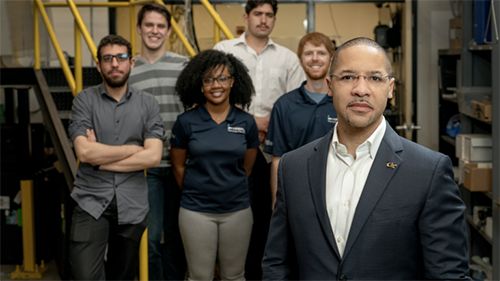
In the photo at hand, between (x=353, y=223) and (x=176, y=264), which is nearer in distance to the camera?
(x=353, y=223)

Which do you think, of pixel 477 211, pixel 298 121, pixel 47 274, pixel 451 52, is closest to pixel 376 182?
pixel 298 121

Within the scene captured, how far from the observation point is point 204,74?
2521 millimetres

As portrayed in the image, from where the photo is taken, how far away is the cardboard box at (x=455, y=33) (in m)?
3.89

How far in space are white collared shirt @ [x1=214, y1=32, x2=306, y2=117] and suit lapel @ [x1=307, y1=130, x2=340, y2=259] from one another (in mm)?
1575

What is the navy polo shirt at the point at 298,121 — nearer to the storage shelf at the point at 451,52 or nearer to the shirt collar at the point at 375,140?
the shirt collar at the point at 375,140

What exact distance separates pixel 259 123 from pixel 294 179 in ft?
4.87

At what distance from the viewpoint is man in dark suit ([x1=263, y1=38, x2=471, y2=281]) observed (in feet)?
3.83

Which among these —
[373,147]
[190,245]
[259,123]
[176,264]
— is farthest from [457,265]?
[176,264]

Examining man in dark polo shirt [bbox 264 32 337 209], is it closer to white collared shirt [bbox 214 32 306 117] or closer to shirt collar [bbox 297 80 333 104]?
shirt collar [bbox 297 80 333 104]

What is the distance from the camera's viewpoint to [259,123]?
282cm

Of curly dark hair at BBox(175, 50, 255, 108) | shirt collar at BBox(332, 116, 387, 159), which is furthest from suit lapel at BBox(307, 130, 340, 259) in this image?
curly dark hair at BBox(175, 50, 255, 108)

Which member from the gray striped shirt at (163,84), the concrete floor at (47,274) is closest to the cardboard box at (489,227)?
the gray striped shirt at (163,84)

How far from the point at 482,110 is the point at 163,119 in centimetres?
197

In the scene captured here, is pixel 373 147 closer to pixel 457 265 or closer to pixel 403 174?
pixel 403 174
